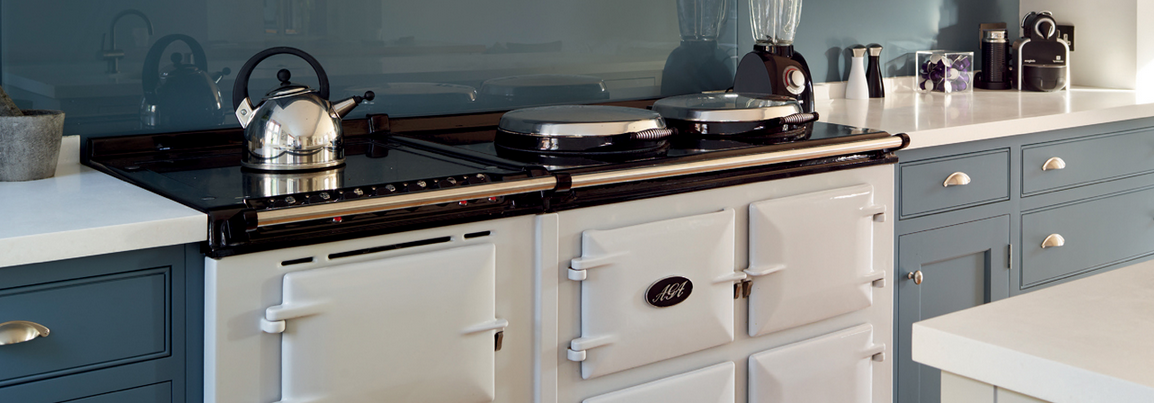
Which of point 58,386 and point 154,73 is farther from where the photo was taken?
point 154,73

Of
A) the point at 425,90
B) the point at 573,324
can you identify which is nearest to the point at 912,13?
the point at 425,90

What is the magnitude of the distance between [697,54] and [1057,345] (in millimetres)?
1987

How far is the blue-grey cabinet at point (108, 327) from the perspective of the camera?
1.21 metres

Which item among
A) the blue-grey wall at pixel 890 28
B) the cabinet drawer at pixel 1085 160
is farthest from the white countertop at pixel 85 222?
the cabinet drawer at pixel 1085 160

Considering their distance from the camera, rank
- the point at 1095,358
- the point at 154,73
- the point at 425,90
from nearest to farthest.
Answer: the point at 1095,358 < the point at 154,73 < the point at 425,90

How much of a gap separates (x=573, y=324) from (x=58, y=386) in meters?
0.80

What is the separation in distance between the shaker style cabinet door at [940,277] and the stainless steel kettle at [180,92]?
5.14 feet

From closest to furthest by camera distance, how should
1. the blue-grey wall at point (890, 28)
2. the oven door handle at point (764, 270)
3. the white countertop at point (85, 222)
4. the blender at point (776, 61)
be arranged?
the white countertop at point (85, 222) < the oven door handle at point (764, 270) < the blender at point (776, 61) < the blue-grey wall at point (890, 28)

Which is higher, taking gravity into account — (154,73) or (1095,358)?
(154,73)

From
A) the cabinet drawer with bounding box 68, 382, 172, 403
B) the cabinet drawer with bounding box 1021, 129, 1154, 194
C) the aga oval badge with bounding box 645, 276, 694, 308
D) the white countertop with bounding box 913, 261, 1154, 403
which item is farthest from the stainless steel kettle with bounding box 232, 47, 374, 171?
the cabinet drawer with bounding box 1021, 129, 1154, 194

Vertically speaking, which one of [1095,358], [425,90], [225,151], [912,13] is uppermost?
[912,13]

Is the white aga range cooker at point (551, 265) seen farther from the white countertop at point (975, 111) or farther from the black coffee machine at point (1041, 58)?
the black coffee machine at point (1041, 58)

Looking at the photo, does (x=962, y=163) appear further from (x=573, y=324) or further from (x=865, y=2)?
(x=573, y=324)

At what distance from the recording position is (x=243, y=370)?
1.32 m
